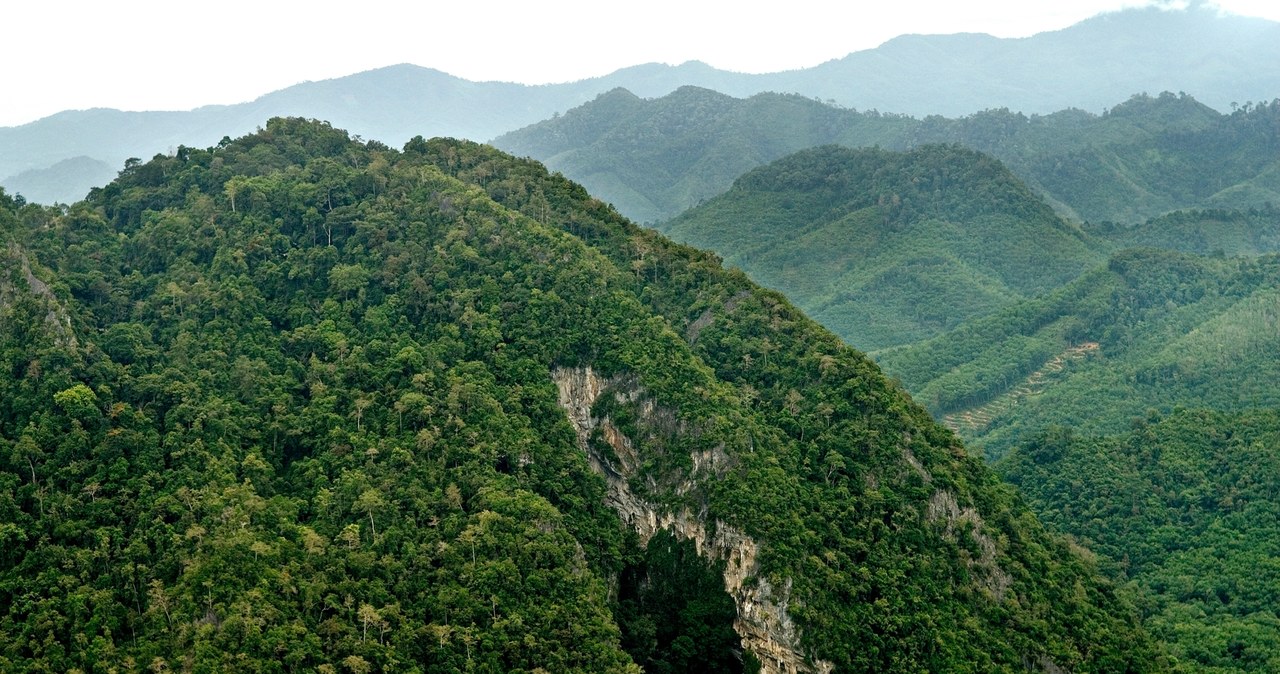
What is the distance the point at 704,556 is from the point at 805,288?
70.3 metres

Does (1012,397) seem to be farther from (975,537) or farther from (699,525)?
(699,525)

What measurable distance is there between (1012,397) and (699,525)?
4942 centimetres

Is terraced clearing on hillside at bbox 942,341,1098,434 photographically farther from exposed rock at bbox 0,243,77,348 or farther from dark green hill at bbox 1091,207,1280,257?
exposed rock at bbox 0,243,77,348

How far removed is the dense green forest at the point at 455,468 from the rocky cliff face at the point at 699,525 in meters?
0.10

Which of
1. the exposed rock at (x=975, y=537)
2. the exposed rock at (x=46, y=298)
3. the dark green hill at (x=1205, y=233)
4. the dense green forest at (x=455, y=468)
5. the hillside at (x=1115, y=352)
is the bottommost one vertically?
the dark green hill at (x=1205, y=233)

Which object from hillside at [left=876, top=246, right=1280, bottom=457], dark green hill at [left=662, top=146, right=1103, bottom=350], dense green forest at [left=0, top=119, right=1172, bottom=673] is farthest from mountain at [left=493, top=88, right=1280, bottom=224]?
dense green forest at [left=0, top=119, right=1172, bottom=673]

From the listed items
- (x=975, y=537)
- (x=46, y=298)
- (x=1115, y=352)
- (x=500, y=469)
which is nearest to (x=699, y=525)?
(x=500, y=469)

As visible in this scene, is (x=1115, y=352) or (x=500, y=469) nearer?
(x=500, y=469)

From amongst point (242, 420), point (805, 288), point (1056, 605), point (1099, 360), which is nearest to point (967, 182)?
point (805, 288)

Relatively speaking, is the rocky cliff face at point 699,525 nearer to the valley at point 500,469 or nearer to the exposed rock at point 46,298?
the valley at point 500,469

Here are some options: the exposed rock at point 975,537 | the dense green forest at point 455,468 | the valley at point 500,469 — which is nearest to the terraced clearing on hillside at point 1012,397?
the valley at point 500,469

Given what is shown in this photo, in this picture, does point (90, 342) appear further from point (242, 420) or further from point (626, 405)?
point (626, 405)

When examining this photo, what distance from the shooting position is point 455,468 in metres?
38.6

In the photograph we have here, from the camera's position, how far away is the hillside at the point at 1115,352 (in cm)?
7406
